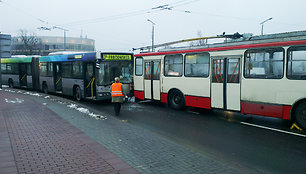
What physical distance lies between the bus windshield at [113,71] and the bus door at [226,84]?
569 centimetres

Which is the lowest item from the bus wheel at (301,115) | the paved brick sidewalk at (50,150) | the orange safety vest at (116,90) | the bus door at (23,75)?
the paved brick sidewalk at (50,150)

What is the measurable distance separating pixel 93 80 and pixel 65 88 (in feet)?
12.0

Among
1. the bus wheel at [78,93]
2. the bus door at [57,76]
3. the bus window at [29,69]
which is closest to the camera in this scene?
the bus wheel at [78,93]

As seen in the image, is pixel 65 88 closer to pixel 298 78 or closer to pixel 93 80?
pixel 93 80

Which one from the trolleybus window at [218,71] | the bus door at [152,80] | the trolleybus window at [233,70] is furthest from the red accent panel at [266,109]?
the bus door at [152,80]

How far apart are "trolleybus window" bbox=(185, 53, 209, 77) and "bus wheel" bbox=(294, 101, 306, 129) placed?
148 inches

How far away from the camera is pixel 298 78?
322 inches

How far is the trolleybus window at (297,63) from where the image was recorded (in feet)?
26.5

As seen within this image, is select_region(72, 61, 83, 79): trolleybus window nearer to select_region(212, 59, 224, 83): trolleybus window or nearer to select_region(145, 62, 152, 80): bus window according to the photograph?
select_region(145, 62, 152, 80): bus window

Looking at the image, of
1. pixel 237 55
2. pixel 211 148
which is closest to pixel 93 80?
→ pixel 237 55

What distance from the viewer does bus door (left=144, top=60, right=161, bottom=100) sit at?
13273mm

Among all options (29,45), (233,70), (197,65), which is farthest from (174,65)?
(29,45)

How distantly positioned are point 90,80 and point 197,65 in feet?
20.8

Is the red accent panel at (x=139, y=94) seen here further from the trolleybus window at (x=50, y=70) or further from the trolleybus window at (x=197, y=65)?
the trolleybus window at (x=50, y=70)
